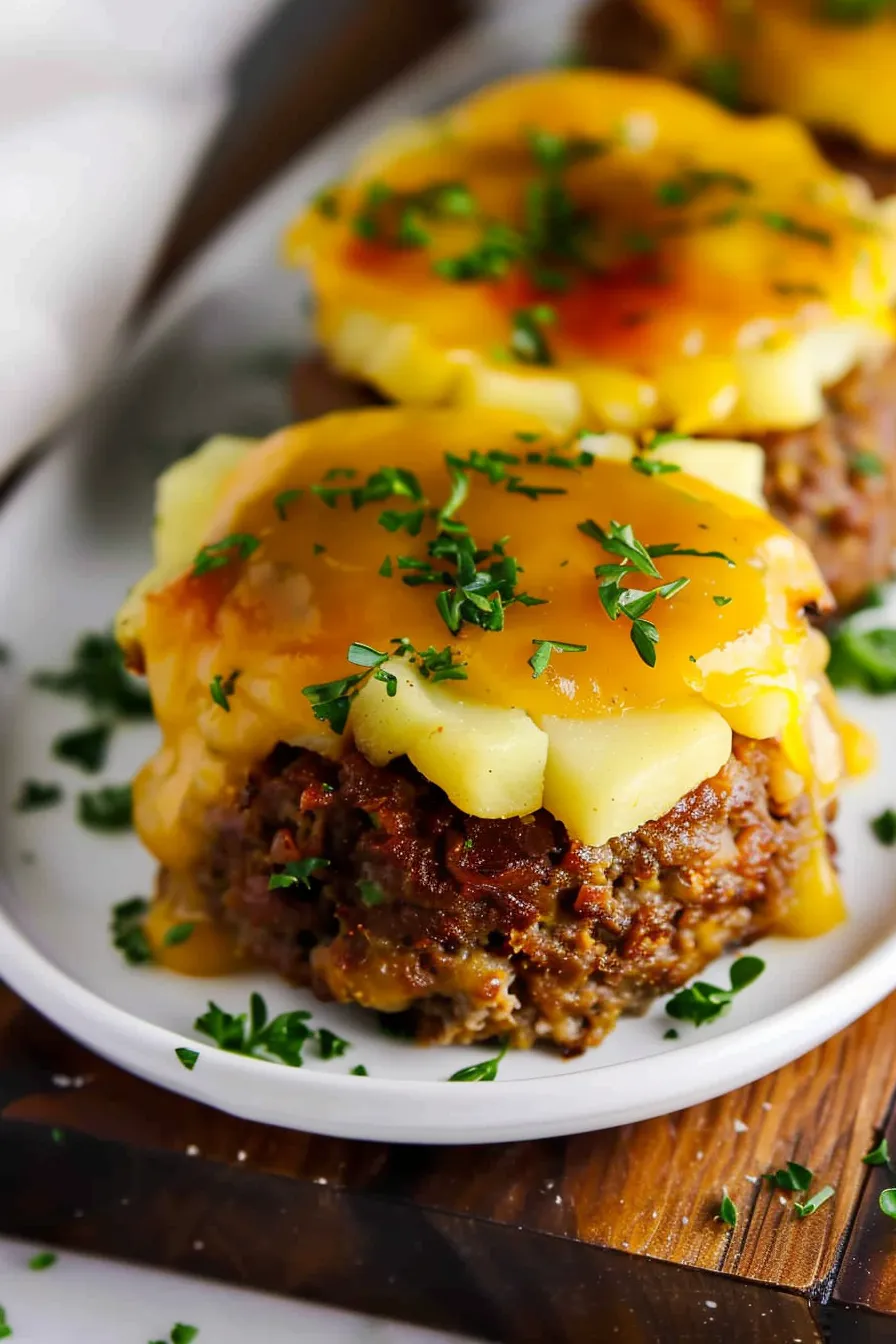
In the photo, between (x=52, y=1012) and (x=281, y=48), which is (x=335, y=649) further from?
(x=281, y=48)

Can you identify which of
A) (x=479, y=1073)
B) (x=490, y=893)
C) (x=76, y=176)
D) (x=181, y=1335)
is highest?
(x=76, y=176)

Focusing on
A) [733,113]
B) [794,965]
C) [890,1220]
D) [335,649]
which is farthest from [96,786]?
[733,113]

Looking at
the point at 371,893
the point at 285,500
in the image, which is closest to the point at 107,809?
the point at 285,500

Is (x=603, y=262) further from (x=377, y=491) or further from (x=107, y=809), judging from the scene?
(x=107, y=809)

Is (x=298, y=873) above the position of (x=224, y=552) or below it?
below

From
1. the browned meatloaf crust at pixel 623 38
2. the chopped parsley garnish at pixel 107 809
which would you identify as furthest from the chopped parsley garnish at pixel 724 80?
the chopped parsley garnish at pixel 107 809

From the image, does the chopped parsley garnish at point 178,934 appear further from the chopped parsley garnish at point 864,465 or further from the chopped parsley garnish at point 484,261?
the chopped parsley garnish at point 864,465
